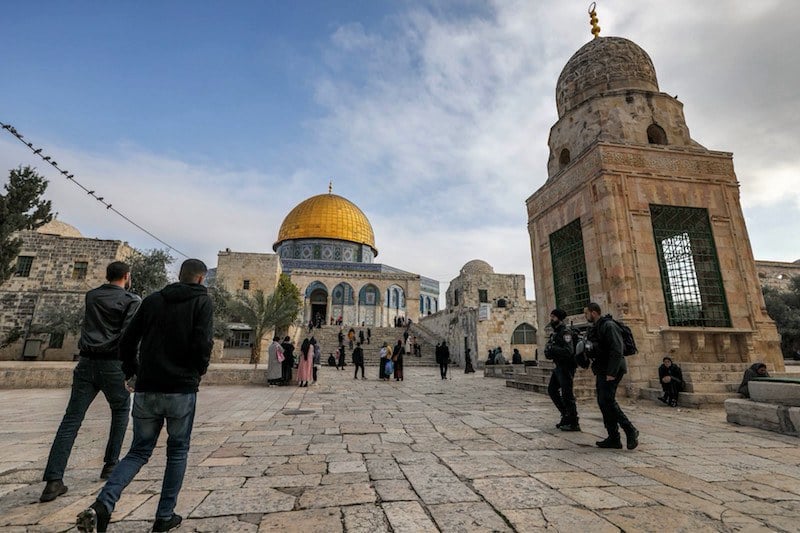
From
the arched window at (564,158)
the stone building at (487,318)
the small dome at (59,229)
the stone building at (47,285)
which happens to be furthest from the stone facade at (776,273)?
the small dome at (59,229)

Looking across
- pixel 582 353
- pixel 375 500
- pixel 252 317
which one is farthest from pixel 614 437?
pixel 252 317

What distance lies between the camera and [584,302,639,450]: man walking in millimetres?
3668

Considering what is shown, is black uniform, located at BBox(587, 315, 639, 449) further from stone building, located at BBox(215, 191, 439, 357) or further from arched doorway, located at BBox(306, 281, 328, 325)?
arched doorway, located at BBox(306, 281, 328, 325)

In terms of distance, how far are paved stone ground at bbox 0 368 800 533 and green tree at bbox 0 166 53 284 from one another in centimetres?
1394

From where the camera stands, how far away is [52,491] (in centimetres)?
237

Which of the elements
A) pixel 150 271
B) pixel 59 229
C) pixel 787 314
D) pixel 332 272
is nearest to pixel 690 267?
pixel 787 314

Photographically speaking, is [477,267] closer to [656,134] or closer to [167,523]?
[656,134]

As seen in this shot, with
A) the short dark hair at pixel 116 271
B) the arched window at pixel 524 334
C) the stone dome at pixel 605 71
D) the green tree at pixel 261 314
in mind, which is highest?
the stone dome at pixel 605 71

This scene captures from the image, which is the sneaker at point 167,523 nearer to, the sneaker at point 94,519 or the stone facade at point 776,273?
the sneaker at point 94,519

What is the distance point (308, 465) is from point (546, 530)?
6.25ft

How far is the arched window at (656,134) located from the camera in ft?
32.0

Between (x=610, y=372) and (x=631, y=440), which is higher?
(x=610, y=372)

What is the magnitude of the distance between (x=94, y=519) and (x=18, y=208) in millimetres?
19114

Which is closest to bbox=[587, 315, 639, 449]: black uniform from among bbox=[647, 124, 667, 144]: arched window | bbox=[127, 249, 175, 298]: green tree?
bbox=[647, 124, 667, 144]: arched window
